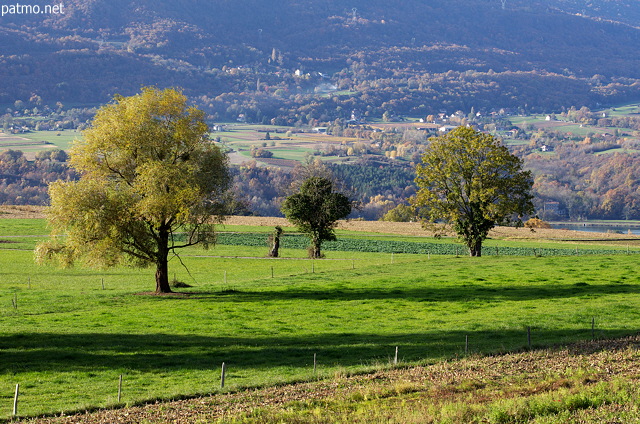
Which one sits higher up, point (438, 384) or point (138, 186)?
point (138, 186)

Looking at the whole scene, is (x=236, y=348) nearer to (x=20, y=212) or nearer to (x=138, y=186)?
(x=138, y=186)

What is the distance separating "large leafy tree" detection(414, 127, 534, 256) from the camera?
2584 inches

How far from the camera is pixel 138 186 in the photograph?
4478cm

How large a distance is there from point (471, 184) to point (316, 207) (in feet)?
53.3

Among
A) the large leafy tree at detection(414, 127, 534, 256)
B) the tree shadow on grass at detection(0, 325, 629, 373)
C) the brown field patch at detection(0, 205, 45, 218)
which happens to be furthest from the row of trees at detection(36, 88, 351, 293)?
the brown field patch at detection(0, 205, 45, 218)

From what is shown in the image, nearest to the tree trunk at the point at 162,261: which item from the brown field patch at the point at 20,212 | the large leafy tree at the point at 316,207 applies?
the large leafy tree at the point at 316,207

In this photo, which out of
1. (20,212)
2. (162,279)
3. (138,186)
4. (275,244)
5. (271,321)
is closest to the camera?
(271,321)

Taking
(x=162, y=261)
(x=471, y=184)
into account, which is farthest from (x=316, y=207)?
(x=162, y=261)

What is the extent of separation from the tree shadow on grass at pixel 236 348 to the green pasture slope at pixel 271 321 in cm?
8

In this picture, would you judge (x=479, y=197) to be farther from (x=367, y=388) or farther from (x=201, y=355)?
(x=367, y=388)

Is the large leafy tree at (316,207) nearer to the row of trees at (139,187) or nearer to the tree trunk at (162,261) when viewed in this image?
the row of trees at (139,187)

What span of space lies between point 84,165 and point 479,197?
3529cm

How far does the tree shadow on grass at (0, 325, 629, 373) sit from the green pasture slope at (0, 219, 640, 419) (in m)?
0.08

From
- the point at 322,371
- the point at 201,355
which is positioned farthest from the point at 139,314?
the point at 322,371
